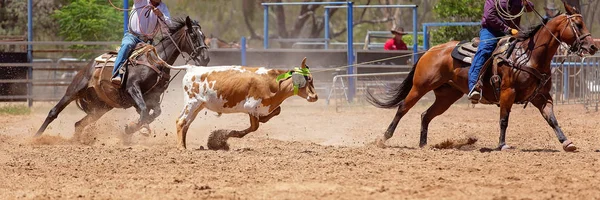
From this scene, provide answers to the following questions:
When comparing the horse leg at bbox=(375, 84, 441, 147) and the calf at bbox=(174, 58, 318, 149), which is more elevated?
the calf at bbox=(174, 58, 318, 149)

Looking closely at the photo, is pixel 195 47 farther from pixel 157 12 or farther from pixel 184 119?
pixel 184 119

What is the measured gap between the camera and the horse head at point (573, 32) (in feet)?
35.5

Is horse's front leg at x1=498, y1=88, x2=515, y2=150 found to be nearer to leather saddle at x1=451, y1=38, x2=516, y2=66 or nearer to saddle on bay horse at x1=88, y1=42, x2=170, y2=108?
leather saddle at x1=451, y1=38, x2=516, y2=66

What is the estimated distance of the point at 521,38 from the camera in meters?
11.3

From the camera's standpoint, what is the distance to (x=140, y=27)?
494 inches

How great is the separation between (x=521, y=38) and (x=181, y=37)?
3.97m

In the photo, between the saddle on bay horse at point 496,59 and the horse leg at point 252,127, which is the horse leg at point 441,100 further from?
the horse leg at point 252,127

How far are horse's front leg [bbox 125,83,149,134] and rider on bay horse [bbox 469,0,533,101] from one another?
3725mm

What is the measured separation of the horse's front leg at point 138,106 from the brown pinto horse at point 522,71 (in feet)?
8.90

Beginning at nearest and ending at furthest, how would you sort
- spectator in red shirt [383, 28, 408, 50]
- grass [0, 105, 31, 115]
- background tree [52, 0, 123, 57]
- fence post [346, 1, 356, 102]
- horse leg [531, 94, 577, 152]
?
horse leg [531, 94, 577, 152], grass [0, 105, 31, 115], fence post [346, 1, 356, 102], spectator in red shirt [383, 28, 408, 50], background tree [52, 0, 123, 57]

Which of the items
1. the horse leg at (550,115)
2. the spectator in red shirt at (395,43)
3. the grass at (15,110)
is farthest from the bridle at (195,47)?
the spectator in red shirt at (395,43)

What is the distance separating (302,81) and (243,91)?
0.63m

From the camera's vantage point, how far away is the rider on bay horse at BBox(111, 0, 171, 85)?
40.7 ft

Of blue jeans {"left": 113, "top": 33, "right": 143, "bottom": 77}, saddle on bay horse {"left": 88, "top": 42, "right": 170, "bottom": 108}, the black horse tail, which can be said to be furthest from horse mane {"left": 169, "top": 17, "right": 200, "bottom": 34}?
the black horse tail
